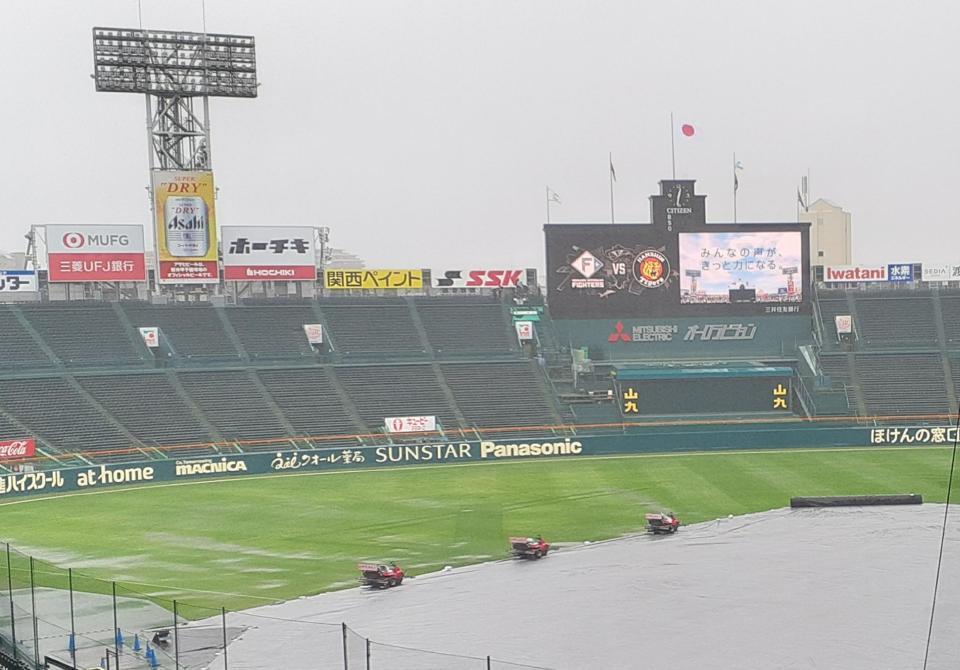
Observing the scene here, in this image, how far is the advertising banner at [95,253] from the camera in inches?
2475

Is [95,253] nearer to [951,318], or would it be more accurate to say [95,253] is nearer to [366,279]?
[366,279]

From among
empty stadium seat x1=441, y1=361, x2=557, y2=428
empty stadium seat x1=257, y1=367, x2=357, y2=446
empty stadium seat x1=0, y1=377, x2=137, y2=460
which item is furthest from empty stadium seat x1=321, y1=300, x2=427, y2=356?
empty stadium seat x1=0, y1=377, x2=137, y2=460

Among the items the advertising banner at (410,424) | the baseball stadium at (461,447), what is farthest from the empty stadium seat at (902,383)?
the advertising banner at (410,424)

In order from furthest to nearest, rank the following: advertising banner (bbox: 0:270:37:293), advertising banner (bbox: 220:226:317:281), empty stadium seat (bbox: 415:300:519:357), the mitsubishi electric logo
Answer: empty stadium seat (bbox: 415:300:519:357) → advertising banner (bbox: 220:226:317:281) → the mitsubishi electric logo → advertising banner (bbox: 0:270:37:293)

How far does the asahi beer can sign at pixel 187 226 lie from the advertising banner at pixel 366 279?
9088 millimetres

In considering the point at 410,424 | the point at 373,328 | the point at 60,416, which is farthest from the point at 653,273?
the point at 60,416

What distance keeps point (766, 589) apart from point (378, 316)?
46360mm

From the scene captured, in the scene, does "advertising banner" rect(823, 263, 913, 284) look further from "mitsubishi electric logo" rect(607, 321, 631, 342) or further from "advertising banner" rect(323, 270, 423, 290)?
"advertising banner" rect(323, 270, 423, 290)

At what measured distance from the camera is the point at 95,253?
63656 mm

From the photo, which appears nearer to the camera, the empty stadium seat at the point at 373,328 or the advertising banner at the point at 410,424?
the advertising banner at the point at 410,424

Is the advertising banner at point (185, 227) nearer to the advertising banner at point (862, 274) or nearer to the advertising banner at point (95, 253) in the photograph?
the advertising banner at point (95, 253)

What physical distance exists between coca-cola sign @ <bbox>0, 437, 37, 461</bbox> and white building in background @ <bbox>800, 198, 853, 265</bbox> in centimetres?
12478

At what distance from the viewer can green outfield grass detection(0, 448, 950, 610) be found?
29.8 metres

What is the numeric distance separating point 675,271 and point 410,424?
19.7m
